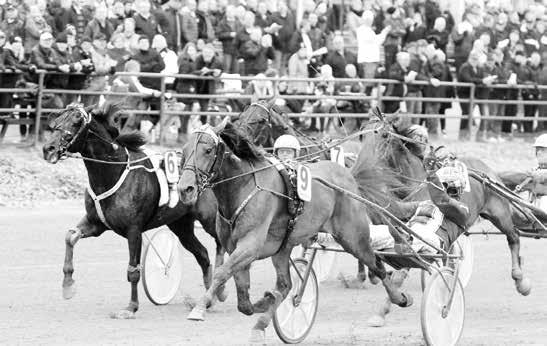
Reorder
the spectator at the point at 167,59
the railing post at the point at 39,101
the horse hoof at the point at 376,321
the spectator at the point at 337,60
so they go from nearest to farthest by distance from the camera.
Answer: the horse hoof at the point at 376,321
the railing post at the point at 39,101
the spectator at the point at 167,59
the spectator at the point at 337,60

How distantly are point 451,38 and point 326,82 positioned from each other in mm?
3616

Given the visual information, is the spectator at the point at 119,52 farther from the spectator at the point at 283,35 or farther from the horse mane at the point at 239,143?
the horse mane at the point at 239,143

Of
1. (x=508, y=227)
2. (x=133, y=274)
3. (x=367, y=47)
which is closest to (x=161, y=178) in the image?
(x=133, y=274)

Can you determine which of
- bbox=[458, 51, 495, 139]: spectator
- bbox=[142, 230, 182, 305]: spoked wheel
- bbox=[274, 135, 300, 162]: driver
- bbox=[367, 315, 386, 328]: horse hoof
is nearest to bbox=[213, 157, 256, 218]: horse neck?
bbox=[274, 135, 300, 162]: driver

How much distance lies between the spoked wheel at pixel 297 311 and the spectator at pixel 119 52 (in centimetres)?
837

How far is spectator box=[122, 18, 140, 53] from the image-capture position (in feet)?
59.8

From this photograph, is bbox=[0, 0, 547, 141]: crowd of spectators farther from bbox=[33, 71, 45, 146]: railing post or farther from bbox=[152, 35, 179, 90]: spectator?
bbox=[33, 71, 45, 146]: railing post

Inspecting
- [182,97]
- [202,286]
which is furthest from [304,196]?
[182,97]

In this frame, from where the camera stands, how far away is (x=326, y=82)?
1984cm

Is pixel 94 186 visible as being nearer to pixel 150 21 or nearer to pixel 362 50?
pixel 150 21

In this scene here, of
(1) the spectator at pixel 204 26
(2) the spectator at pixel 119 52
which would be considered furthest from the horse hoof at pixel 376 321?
(1) the spectator at pixel 204 26

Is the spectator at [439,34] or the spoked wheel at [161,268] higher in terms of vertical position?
the spectator at [439,34]

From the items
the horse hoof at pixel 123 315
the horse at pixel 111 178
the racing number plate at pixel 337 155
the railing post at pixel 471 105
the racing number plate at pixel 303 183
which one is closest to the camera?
the racing number plate at pixel 303 183

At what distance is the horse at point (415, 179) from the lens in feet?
38.9
